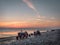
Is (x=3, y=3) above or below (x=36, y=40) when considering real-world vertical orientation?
above

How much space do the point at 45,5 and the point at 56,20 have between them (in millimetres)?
380

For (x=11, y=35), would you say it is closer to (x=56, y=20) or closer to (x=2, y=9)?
(x=2, y=9)

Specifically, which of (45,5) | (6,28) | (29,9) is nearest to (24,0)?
(29,9)

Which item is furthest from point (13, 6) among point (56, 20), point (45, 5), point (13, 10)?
point (56, 20)

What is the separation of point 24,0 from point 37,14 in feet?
1.30

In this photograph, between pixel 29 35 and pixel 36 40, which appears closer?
pixel 36 40

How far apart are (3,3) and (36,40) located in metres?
1.01

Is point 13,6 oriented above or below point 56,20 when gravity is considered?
above

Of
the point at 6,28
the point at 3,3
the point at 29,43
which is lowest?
the point at 29,43

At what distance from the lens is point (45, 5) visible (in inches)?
132

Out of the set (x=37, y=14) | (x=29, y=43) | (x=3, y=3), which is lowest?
(x=29, y=43)

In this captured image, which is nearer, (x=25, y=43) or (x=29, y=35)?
(x=25, y=43)

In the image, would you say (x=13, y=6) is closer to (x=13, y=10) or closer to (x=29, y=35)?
(x=13, y=10)

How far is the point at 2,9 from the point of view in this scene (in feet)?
11.2
